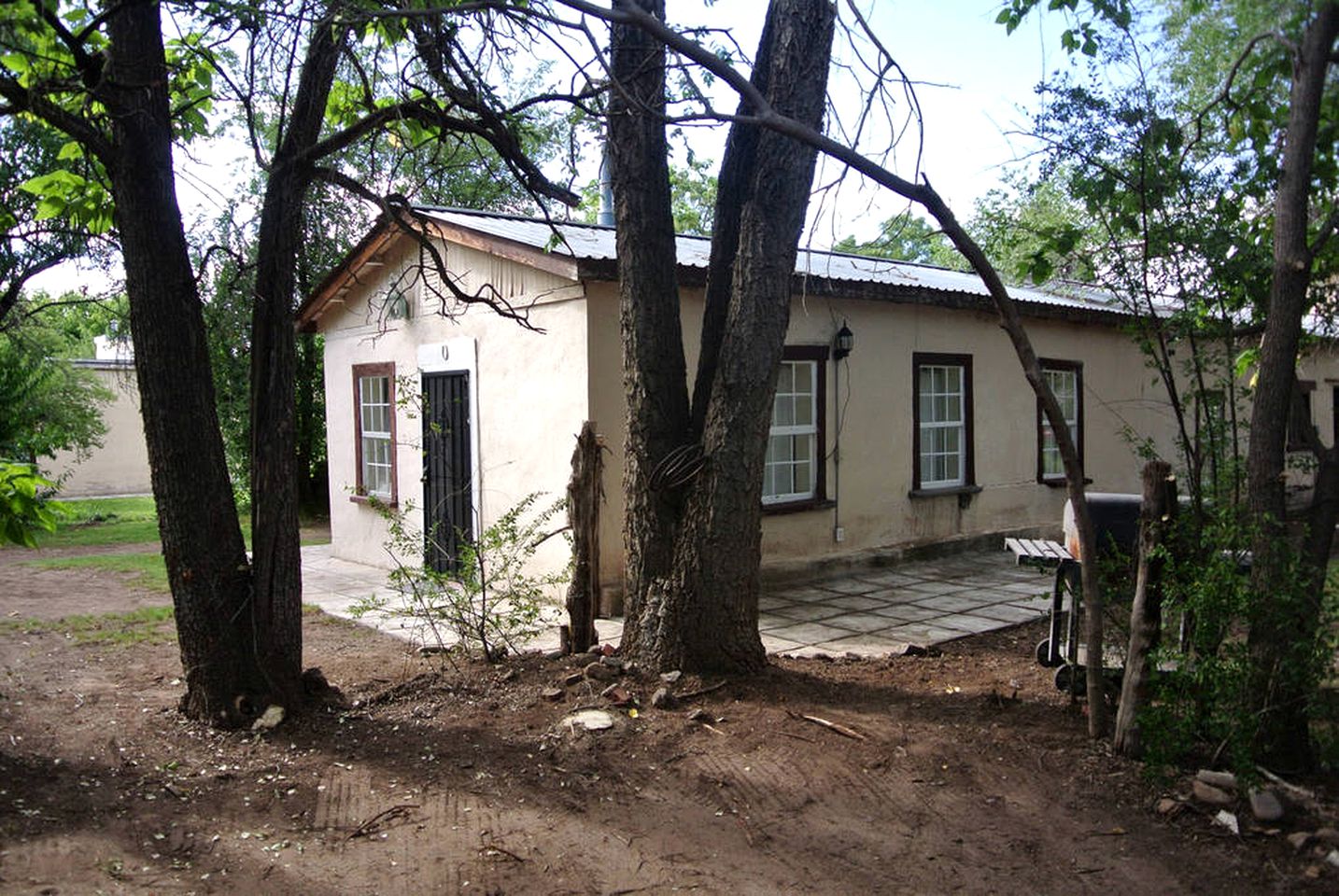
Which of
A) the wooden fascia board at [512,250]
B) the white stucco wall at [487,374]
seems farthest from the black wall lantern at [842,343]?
the wooden fascia board at [512,250]

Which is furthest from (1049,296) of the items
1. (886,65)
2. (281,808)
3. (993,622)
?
(281,808)

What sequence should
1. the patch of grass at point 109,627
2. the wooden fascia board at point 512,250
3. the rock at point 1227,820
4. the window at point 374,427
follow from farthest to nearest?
the window at point 374,427
the wooden fascia board at point 512,250
the patch of grass at point 109,627
the rock at point 1227,820

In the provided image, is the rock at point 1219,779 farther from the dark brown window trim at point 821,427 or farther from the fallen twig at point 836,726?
the dark brown window trim at point 821,427

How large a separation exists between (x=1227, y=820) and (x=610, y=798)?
244 centimetres

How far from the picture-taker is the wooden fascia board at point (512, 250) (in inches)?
326

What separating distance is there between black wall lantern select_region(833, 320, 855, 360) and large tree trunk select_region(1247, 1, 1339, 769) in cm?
582

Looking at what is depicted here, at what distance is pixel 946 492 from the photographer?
37.6ft

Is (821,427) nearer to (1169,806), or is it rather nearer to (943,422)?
(943,422)

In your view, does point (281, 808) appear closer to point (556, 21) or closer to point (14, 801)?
point (14, 801)

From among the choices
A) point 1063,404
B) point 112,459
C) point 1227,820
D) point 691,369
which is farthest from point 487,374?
point 112,459

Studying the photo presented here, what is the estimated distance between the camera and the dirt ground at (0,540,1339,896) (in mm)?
3607

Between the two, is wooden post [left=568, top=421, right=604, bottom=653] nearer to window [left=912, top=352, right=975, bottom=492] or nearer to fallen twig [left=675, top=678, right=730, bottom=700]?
fallen twig [left=675, top=678, right=730, bottom=700]

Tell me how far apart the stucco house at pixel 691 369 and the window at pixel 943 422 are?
0.02m

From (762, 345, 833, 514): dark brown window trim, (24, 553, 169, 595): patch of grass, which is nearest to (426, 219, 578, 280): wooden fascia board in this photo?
(762, 345, 833, 514): dark brown window trim
